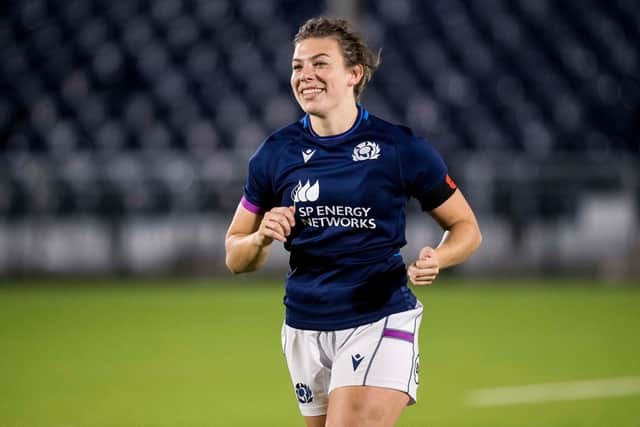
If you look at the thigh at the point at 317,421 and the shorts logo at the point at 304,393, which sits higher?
the shorts logo at the point at 304,393

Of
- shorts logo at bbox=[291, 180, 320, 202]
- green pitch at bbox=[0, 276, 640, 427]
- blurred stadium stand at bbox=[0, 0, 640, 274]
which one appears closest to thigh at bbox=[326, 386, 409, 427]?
shorts logo at bbox=[291, 180, 320, 202]

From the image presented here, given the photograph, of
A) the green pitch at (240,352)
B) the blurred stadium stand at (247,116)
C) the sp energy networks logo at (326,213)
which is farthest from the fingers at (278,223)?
the blurred stadium stand at (247,116)

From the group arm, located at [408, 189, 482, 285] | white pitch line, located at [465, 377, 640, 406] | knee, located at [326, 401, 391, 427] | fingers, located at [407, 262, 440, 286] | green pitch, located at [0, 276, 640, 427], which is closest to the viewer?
fingers, located at [407, 262, 440, 286]

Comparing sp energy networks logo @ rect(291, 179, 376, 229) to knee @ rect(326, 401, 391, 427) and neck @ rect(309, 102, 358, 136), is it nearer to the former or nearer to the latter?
neck @ rect(309, 102, 358, 136)

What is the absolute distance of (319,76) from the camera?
3.71 m

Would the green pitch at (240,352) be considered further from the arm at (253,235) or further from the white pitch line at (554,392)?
the arm at (253,235)

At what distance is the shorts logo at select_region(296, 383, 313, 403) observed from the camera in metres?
3.82

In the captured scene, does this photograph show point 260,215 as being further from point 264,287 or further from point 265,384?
point 264,287

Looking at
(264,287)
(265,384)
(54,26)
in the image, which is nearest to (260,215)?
(265,384)

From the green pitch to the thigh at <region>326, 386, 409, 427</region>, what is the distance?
2.90 metres

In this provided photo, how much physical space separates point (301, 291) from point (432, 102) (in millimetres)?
13923

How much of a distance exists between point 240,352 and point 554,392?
9.85 feet

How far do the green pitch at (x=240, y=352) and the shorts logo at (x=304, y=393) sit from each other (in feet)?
8.65

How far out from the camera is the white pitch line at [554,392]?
711cm
